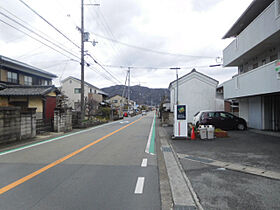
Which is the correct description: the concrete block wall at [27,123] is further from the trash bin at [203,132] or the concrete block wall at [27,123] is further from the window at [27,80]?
the window at [27,80]

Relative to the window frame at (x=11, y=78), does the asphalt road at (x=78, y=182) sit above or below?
below

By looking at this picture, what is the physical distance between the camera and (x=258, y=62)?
1378 cm

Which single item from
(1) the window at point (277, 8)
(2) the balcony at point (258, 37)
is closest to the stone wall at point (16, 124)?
(2) the balcony at point (258, 37)

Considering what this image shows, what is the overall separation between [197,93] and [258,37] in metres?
12.3

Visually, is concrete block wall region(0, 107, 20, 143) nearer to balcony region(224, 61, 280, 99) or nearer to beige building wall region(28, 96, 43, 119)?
beige building wall region(28, 96, 43, 119)

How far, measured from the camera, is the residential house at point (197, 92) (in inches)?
890

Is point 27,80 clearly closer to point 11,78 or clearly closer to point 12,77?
point 12,77

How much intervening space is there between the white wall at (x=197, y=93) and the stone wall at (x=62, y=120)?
13424 millimetres

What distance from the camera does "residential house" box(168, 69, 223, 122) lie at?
22.6 m

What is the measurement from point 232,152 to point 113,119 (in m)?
25.7

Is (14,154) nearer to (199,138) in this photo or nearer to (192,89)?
(199,138)

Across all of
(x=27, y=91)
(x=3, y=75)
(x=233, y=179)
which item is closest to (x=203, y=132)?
(x=233, y=179)

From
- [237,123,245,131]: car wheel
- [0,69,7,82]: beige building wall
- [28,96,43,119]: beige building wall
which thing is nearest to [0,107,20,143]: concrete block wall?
[28,96,43,119]: beige building wall

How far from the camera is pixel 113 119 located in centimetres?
3180
